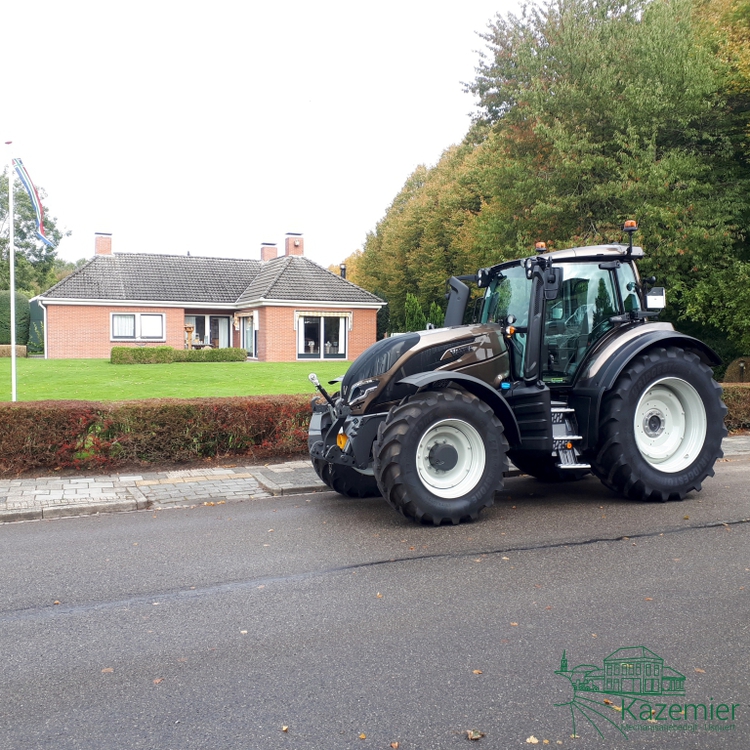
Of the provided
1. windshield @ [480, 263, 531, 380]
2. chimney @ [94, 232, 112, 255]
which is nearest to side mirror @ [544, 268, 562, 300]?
windshield @ [480, 263, 531, 380]

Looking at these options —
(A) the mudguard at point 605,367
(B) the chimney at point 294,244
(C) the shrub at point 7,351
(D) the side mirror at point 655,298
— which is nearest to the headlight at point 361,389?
(A) the mudguard at point 605,367

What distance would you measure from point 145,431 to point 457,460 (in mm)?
4591

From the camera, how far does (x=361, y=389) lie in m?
7.36

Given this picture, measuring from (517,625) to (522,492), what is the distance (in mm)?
4079

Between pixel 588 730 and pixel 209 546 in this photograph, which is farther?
pixel 209 546

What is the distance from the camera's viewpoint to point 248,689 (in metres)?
3.76

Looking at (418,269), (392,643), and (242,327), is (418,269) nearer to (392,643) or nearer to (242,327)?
(242,327)

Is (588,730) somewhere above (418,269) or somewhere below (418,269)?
below

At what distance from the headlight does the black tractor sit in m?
0.02

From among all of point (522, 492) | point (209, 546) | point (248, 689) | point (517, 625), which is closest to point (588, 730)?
point (517, 625)

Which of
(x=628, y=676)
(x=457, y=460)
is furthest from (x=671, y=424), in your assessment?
(x=628, y=676)

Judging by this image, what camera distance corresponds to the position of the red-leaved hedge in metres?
9.31

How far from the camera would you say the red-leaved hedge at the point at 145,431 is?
9.31 meters

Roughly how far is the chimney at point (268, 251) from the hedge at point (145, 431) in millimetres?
34605
